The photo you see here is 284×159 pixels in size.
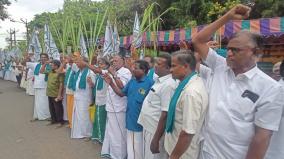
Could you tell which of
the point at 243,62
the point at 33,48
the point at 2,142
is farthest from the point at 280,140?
the point at 33,48

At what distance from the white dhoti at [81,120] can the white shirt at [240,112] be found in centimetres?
541

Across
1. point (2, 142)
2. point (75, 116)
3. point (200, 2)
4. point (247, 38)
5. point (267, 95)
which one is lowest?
point (2, 142)

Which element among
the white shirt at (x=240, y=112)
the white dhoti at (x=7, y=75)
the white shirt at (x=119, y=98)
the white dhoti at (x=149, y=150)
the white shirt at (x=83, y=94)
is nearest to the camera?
the white shirt at (x=240, y=112)

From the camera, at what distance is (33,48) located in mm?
11414

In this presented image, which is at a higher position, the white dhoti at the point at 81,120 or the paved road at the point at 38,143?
the white dhoti at the point at 81,120

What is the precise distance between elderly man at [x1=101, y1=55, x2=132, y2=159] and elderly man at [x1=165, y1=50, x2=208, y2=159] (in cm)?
263

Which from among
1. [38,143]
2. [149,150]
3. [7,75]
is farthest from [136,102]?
[7,75]

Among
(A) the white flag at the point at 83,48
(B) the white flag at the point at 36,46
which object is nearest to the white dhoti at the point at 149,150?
(A) the white flag at the point at 83,48

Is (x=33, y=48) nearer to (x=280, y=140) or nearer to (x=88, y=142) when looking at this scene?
(x=88, y=142)

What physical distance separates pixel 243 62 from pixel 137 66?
2732mm

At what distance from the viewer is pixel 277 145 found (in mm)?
2607

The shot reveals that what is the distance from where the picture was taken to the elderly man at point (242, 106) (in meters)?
2.38

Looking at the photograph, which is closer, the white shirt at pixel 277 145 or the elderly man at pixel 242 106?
the elderly man at pixel 242 106

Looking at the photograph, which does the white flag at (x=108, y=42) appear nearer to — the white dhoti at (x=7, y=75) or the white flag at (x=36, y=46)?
the white flag at (x=36, y=46)
